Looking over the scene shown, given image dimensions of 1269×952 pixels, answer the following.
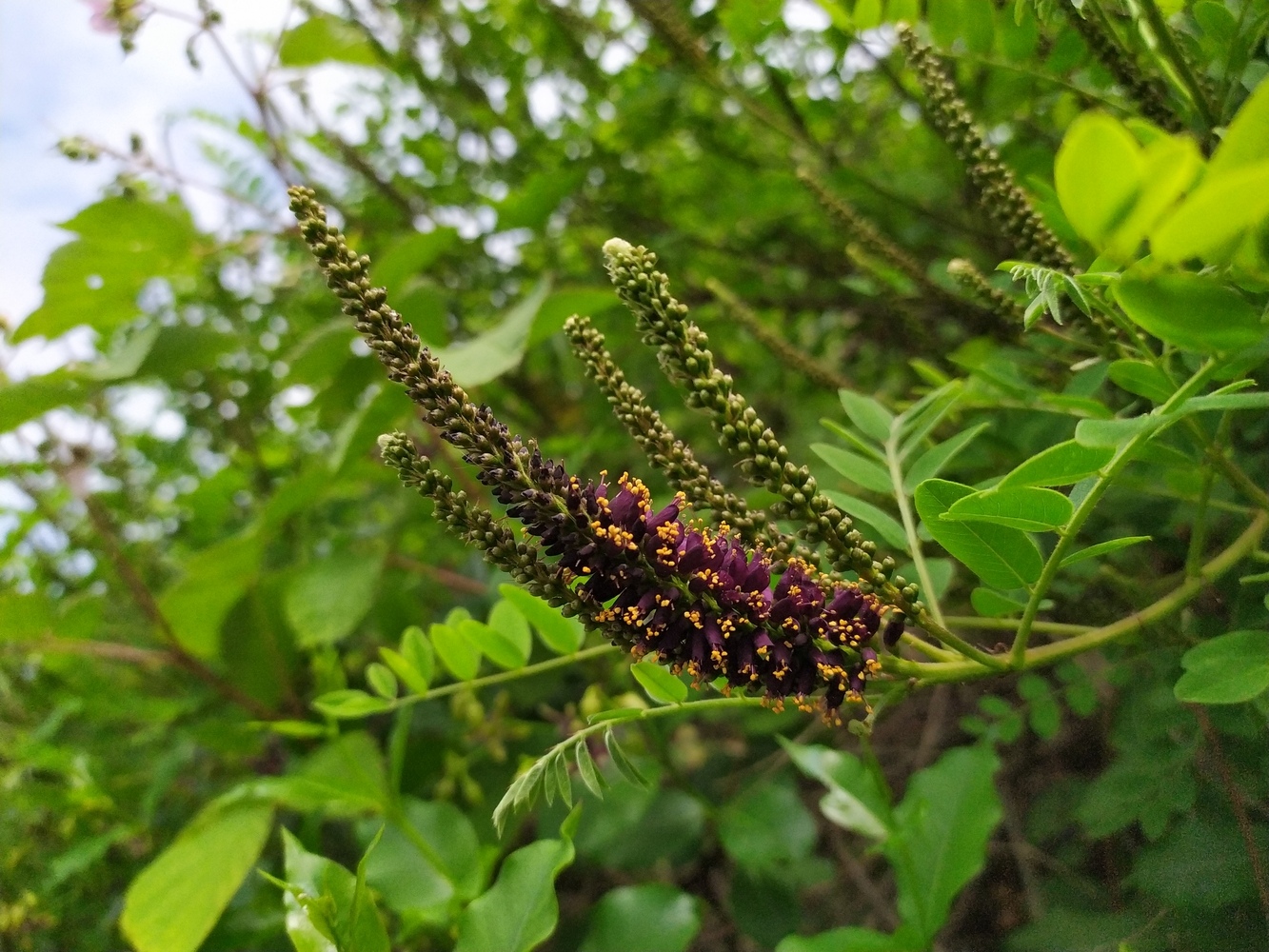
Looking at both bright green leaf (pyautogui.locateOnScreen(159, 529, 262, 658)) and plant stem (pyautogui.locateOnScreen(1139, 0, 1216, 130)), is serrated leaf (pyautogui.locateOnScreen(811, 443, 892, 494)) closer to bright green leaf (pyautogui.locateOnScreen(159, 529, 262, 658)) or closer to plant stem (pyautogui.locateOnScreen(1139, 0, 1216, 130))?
plant stem (pyautogui.locateOnScreen(1139, 0, 1216, 130))

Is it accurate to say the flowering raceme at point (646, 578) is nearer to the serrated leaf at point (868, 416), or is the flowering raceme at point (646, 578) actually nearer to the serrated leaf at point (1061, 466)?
the serrated leaf at point (1061, 466)

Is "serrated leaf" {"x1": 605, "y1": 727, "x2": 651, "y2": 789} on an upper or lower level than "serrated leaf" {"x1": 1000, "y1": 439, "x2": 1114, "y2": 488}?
lower

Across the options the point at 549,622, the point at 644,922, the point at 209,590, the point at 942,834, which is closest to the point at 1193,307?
the point at 549,622

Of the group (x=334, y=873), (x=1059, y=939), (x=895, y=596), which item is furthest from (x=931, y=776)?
(x=334, y=873)

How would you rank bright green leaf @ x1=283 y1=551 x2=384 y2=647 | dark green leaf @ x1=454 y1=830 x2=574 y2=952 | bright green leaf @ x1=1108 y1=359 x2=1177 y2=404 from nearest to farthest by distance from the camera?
bright green leaf @ x1=1108 y1=359 x2=1177 y2=404 → dark green leaf @ x1=454 y1=830 x2=574 y2=952 → bright green leaf @ x1=283 y1=551 x2=384 y2=647

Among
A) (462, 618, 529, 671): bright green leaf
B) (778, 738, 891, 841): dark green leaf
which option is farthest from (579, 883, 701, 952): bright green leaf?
(462, 618, 529, 671): bright green leaf

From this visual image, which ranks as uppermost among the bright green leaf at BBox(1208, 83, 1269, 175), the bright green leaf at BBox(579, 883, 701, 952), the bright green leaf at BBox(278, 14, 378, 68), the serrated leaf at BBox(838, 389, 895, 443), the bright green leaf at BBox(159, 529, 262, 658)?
the bright green leaf at BBox(278, 14, 378, 68)

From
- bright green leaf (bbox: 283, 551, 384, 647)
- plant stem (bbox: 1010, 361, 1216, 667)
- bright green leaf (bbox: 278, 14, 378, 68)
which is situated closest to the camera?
plant stem (bbox: 1010, 361, 1216, 667)
